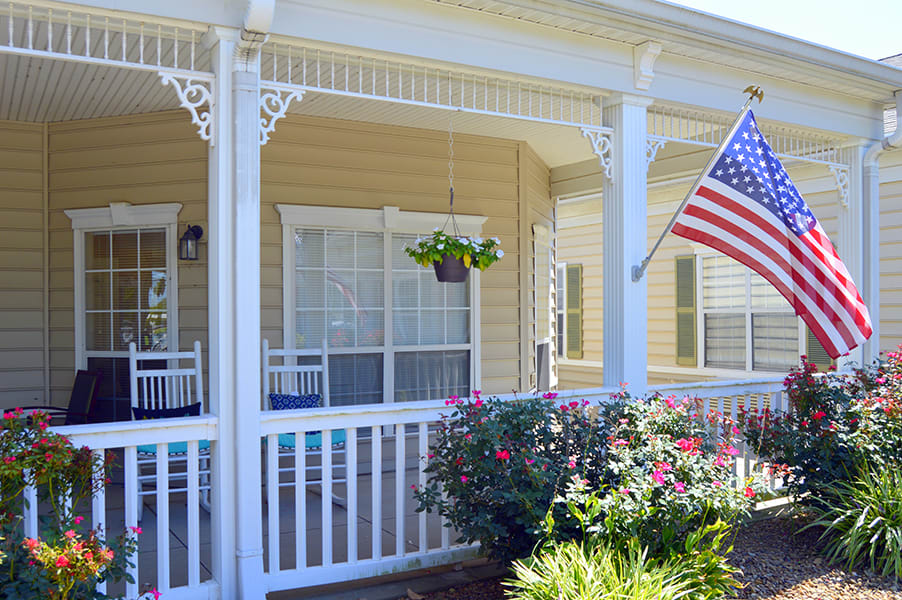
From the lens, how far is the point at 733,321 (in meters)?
8.59

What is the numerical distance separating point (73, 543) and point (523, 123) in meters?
4.99

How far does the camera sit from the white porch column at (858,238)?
232 inches

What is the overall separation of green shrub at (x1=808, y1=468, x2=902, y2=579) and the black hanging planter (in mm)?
2609

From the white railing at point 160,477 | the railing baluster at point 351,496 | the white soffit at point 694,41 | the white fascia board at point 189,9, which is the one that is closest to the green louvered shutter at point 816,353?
the white soffit at point 694,41

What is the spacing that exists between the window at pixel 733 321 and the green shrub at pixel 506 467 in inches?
202

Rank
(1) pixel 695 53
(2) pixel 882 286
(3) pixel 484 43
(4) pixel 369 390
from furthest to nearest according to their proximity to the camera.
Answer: (2) pixel 882 286
(4) pixel 369 390
(1) pixel 695 53
(3) pixel 484 43

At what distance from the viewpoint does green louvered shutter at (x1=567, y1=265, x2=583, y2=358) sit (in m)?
11.1

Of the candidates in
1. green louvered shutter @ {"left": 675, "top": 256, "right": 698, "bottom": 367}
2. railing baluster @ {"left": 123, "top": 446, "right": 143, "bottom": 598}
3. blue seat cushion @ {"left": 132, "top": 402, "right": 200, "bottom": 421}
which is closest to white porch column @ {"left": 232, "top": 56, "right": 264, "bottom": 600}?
railing baluster @ {"left": 123, "top": 446, "right": 143, "bottom": 598}

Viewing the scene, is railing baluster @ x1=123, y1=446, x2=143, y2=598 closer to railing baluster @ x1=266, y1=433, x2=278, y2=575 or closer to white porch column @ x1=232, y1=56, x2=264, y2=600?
white porch column @ x1=232, y1=56, x2=264, y2=600

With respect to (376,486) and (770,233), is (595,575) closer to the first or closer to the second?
(376,486)

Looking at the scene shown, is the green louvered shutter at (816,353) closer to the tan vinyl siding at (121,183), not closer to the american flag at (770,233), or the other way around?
the american flag at (770,233)

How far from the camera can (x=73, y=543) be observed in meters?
2.43

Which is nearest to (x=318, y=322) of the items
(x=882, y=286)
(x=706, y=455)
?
(x=706, y=455)

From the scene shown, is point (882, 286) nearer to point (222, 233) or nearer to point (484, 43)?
point (484, 43)
